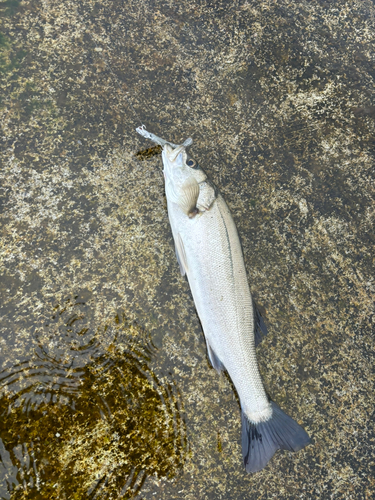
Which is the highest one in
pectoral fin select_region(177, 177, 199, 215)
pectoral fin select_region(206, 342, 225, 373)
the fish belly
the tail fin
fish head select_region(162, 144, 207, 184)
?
fish head select_region(162, 144, 207, 184)

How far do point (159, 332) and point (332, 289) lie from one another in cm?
146

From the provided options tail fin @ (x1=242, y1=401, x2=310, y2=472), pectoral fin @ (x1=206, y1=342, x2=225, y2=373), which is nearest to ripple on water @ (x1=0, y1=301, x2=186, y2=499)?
pectoral fin @ (x1=206, y1=342, x2=225, y2=373)

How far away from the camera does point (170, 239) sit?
8.51ft

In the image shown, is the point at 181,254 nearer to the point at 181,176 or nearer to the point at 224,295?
the point at 224,295

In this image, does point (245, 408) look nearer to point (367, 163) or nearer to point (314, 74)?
point (367, 163)

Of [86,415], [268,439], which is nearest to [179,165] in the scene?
[86,415]

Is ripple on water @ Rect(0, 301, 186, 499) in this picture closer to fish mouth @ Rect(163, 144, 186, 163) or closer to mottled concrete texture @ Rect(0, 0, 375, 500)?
mottled concrete texture @ Rect(0, 0, 375, 500)

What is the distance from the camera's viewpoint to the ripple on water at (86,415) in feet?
6.98

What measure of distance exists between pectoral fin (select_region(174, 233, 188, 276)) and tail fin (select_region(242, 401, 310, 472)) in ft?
3.77

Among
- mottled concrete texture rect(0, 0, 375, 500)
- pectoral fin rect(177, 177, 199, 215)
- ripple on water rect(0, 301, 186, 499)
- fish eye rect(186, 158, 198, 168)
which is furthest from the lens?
fish eye rect(186, 158, 198, 168)

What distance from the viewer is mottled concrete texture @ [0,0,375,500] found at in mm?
2256

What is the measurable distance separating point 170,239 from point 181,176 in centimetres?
50

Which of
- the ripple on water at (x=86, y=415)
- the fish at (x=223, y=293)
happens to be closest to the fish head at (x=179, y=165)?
the fish at (x=223, y=293)

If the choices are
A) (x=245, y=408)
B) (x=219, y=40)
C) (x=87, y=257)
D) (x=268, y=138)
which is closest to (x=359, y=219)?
(x=268, y=138)
